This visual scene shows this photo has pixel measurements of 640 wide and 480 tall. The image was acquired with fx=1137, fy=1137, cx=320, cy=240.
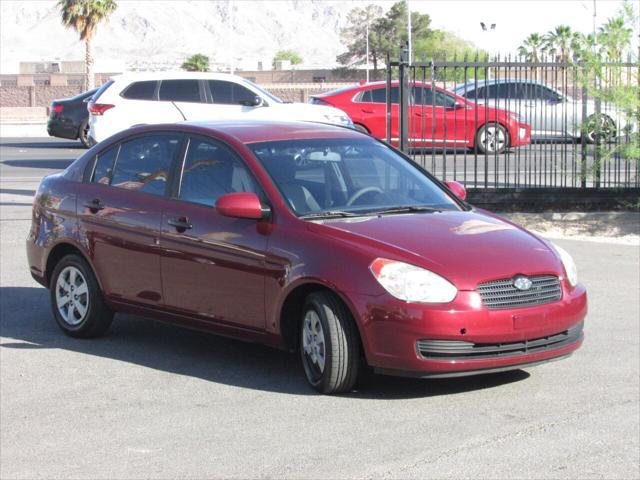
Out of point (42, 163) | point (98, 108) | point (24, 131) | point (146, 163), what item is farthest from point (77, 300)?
point (24, 131)

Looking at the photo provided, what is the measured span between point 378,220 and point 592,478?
245 centimetres

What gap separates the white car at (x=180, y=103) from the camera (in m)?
20.2

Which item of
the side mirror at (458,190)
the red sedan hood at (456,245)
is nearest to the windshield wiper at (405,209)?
the red sedan hood at (456,245)

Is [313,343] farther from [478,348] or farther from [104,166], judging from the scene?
[104,166]

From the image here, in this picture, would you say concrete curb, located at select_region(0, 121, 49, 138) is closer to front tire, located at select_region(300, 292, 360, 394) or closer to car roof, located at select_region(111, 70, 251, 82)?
car roof, located at select_region(111, 70, 251, 82)

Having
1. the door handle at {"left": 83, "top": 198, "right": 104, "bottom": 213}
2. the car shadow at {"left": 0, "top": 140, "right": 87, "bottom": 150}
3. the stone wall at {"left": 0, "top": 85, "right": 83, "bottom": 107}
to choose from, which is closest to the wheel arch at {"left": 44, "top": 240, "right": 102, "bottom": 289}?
the door handle at {"left": 83, "top": 198, "right": 104, "bottom": 213}

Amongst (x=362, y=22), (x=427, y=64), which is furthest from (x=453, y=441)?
(x=362, y=22)

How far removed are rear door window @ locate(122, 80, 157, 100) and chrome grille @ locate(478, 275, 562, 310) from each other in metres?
14.6

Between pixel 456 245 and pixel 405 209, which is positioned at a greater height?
pixel 405 209

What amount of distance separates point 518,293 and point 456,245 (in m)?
0.50

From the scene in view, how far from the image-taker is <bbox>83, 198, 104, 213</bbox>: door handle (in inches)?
342

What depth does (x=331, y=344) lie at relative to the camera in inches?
273

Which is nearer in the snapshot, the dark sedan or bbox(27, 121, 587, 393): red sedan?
bbox(27, 121, 587, 393): red sedan

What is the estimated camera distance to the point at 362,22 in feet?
446
